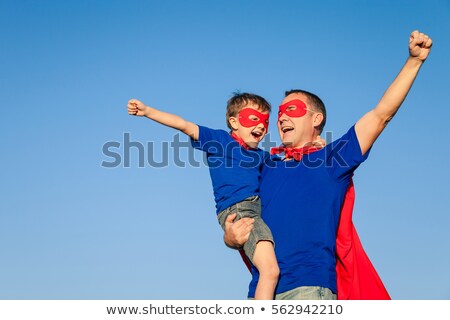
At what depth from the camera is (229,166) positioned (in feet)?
25.2

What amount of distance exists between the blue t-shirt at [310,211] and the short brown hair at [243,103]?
193cm

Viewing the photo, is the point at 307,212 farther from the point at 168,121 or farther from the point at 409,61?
the point at 168,121

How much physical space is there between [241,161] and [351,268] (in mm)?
1876

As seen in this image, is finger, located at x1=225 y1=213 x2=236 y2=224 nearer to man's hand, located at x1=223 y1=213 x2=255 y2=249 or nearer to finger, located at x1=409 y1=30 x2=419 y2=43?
man's hand, located at x1=223 y1=213 x2=255 y2=249

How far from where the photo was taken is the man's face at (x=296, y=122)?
7.39m

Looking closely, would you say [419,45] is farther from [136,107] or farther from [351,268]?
[136,107]

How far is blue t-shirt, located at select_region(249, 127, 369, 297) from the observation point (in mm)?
6191

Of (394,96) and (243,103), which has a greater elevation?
(243,103)

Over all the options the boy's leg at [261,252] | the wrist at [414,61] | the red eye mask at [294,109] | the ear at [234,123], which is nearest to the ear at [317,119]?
the red eye mask at [294,109]

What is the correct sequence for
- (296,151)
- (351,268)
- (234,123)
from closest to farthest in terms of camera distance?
1. (351,268)
2. (296,151)
3. (234,123)

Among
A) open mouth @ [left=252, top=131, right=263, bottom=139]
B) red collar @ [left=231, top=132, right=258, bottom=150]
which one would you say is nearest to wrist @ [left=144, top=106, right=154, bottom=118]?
red collar @ [left=231, top=132, right=258, bottom=150]

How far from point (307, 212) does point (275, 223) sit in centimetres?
40

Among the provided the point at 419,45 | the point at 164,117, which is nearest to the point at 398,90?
the point at 419,45
